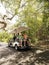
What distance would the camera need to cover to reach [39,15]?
21.7 m

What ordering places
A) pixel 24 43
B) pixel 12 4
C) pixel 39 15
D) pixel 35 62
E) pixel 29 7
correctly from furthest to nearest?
1. pixel 12 4
2. pixel 29 7
3. pixel 39 15
4. pixel 24 43
5. pixel 35 62

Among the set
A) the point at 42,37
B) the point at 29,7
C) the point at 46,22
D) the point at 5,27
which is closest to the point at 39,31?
the point at 42,37

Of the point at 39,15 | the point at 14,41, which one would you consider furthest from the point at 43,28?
the point at 14,41

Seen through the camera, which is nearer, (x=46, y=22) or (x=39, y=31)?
(x=46, y=22)

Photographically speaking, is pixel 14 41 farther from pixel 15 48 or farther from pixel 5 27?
pixel 5 27

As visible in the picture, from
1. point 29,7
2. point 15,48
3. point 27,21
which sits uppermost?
point 29,7

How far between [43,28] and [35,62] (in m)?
9.29

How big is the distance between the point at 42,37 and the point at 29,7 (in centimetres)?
505

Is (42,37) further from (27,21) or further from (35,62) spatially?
(35,62)

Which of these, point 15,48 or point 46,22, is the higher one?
point 46,22

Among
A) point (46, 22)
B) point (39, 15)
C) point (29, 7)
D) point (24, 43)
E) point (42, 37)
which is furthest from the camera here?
point (29, 7)

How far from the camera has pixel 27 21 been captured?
21.7 m

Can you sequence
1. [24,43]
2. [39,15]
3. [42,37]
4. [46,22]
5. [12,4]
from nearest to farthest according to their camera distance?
[24,43]
[46,22]
[42,37]
[39,15]
[12,4]

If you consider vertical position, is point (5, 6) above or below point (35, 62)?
above
